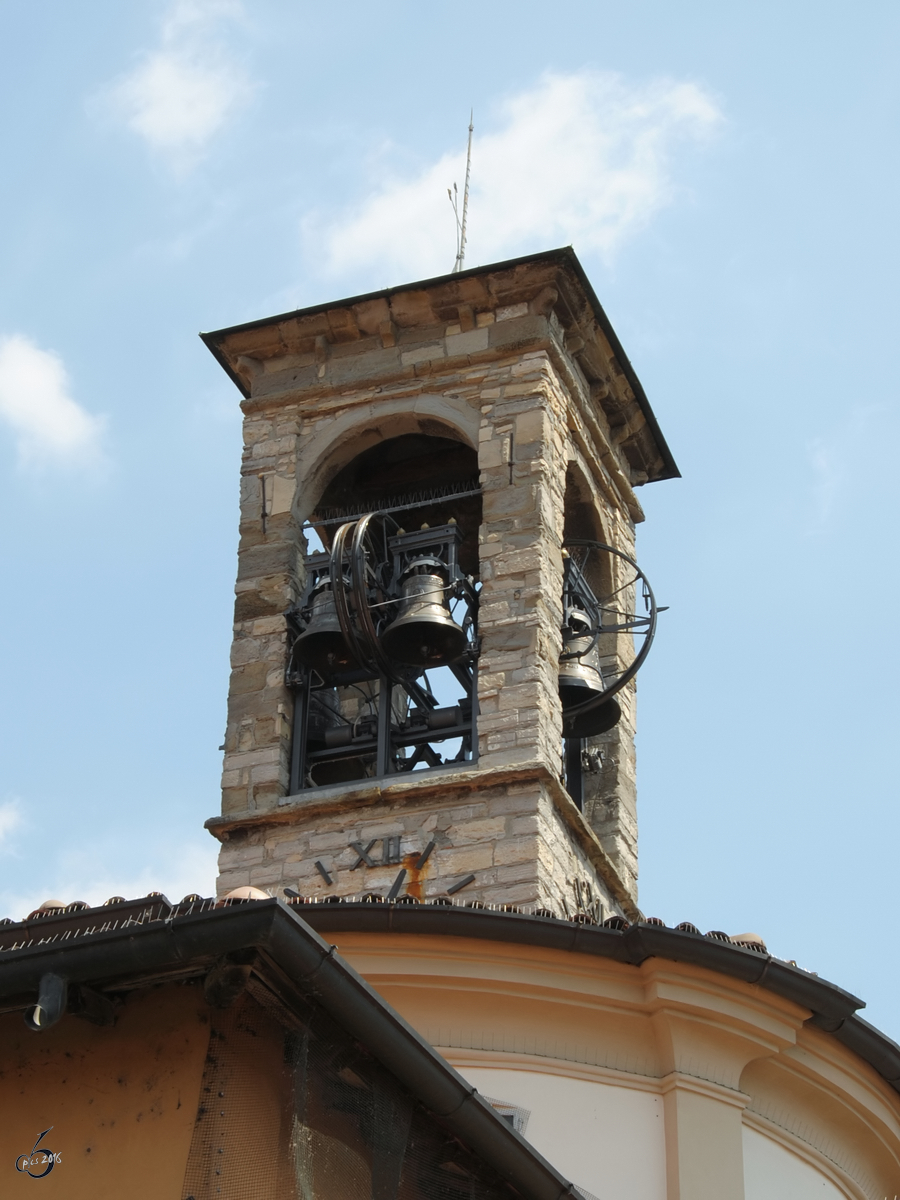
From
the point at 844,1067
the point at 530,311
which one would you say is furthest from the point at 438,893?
the point at 530,311

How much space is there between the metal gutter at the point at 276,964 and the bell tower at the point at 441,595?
585 centimetres

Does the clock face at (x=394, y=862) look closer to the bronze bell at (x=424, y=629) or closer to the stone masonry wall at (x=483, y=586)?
the stone masonry wall at (x=483, y=586)

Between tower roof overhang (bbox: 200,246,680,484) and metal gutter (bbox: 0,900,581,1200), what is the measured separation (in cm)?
928

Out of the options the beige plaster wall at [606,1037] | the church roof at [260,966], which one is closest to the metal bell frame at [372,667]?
the beige plaster wall at [606,1037]

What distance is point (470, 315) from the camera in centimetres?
1540

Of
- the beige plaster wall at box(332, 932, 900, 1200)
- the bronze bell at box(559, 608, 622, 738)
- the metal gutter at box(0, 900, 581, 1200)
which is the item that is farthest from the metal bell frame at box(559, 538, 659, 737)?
the metal gutter at box(0, 900, 581, 1200)

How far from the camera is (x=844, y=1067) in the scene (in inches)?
381

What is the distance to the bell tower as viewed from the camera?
13070 millimetres

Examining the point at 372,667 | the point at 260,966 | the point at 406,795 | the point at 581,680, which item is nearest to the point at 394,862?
the point at 406,795

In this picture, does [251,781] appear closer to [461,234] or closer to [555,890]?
[555,890]

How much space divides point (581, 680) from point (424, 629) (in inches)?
44.7

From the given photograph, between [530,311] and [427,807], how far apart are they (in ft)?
12.6

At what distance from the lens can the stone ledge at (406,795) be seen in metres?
13.0

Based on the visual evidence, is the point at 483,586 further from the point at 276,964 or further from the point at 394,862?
the point at 276,964
